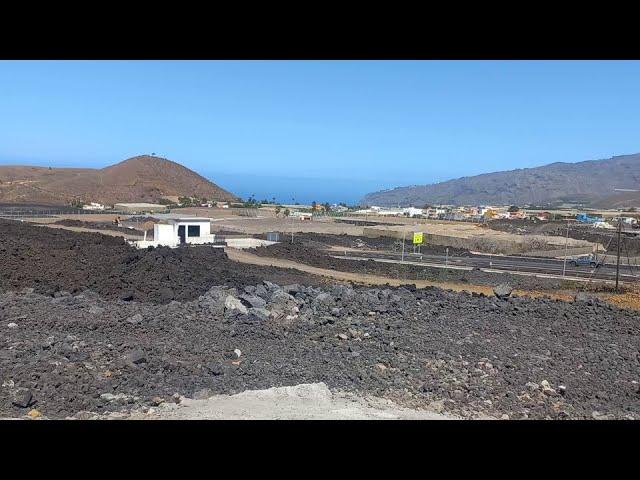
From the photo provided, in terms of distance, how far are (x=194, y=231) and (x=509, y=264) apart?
1561 centimetres

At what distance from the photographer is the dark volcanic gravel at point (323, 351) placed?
26.6ft

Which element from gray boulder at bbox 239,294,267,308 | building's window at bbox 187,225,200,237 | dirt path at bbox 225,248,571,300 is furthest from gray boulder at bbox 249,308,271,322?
building's window at bbox 187,225,200,237

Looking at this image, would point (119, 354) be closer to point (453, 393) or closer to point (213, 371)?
point (213, 371)

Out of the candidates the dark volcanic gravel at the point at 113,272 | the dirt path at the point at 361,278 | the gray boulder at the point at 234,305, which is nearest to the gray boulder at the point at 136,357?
the gray boulder at the point at 234,305

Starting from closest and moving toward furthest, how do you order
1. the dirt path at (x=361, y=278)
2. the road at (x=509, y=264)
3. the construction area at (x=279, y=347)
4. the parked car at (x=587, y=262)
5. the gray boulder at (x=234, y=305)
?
1. the construction area at (x=279, y=347)
2. the gray boulder at (x=234, y=305)
3. the dirt path at (x=361, y=278)
4. the road at (x=509, y=264)
5. the parked car at (x=587, y=262)

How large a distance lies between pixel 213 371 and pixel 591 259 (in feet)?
95.3

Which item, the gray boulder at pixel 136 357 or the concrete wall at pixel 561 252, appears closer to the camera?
the gray boulder at pixel 136 357

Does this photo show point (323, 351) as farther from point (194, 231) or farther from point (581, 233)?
point (581, 233)

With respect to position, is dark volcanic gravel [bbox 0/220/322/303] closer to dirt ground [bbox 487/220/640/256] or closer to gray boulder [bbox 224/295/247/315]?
gray boulder [bbox 224/295/247/315]

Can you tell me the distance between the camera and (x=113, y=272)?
55.5 ft

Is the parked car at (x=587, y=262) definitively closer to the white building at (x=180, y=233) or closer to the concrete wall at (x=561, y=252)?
the concrete wall at (x=561, y=252)

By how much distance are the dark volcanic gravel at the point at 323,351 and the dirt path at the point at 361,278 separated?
6.57 m

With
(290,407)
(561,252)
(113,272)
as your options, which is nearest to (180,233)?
(113,272)
